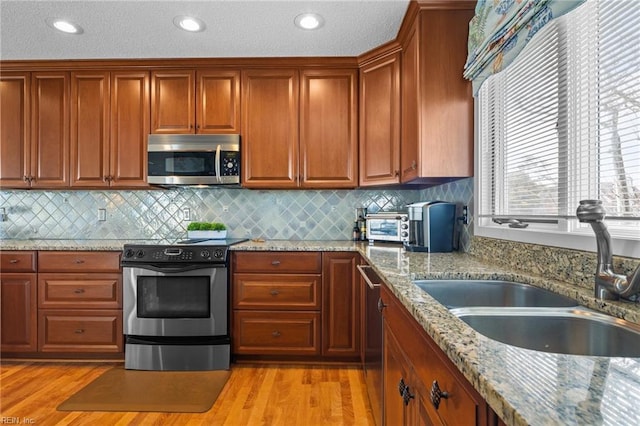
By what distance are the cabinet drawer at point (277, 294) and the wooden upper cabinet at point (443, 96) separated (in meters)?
1.11

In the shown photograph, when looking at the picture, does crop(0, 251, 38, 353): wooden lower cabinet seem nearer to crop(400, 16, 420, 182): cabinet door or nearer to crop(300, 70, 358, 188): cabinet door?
crop(300, 70, 358, 188): cabinet door

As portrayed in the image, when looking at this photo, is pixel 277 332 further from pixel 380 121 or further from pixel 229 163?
pixel 380 121

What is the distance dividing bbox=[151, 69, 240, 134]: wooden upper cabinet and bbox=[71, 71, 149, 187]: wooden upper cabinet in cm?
11

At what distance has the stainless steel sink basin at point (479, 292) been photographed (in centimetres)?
125

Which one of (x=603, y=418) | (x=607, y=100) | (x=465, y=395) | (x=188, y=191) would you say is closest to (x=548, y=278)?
(x=607, y=100)

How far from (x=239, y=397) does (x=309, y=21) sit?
94.0 inches

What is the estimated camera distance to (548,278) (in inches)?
49.4

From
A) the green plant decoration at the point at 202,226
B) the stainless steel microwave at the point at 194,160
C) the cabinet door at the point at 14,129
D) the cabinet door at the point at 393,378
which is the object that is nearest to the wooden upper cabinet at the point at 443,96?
the cabinet door at the point at 393,378

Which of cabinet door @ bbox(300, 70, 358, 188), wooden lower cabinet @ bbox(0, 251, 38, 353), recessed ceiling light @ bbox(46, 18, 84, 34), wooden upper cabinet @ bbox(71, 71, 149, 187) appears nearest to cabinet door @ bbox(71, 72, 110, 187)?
wooden upper cabinet @ bbox(71, 71, 149, 187)

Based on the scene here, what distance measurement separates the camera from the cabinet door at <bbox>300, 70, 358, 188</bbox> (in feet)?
8.77

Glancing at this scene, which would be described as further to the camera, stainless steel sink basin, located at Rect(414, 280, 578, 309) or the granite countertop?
stainless steel sink basin, located at Rect(414, 280, 578, 309)

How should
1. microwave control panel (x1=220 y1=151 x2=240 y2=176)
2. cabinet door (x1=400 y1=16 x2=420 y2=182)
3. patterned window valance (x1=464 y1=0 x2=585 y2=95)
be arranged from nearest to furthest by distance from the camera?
patterned window valance (x1=464 y1=0 x2=585 y2=95)
cabinet door (x1=400 y1=16 x2=420 y2=182)
microwave control panel (x1=220 y1=151 x2=240 y2=176)

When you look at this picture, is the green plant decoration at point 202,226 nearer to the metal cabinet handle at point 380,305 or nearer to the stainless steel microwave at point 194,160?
the stainless steel microwave at point 194,160

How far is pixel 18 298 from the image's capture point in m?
2.43
